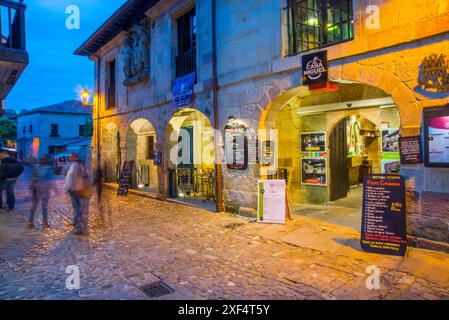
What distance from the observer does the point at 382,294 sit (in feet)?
11.4

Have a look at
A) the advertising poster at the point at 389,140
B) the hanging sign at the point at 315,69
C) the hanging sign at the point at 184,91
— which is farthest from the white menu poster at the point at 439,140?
the hanging sign at the point at 184,91

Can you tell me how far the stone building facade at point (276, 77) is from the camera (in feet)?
15.9

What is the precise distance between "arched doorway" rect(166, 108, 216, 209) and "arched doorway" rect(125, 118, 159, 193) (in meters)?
2.24

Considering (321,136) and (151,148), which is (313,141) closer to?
(321,136)

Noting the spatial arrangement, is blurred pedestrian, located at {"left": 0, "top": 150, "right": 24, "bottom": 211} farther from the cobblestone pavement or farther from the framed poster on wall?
the framed poster on wall

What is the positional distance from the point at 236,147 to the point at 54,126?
42230 mm

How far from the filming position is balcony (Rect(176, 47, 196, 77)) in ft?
33.1

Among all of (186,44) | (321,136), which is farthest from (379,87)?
(186,44)

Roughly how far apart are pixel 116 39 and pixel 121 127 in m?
4.21

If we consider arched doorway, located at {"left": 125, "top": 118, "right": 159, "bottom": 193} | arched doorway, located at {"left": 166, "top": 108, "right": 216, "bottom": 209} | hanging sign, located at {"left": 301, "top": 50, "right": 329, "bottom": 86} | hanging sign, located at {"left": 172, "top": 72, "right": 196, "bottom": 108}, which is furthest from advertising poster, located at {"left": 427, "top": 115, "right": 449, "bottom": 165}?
arched doorway, located at {"left": 125, "top": 118, "right": 159, "bottom": 193}

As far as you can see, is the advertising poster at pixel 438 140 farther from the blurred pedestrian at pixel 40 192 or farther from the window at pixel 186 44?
the blurred pedestrian at pixel 40 192

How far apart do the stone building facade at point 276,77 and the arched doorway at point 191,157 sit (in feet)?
0.67
